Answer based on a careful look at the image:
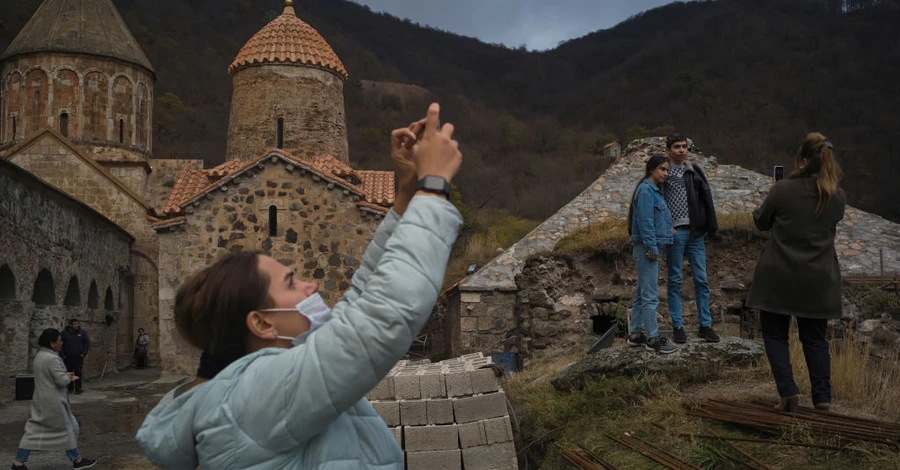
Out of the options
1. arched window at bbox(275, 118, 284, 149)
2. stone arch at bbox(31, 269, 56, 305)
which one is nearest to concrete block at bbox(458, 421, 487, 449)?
stone arch at bbox(31, 269, 56, 305)

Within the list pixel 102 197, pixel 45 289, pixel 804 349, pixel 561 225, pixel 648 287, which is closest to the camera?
pixel 804 349

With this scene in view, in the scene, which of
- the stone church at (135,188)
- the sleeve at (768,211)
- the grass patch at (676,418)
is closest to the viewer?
the grass patch at (676,418)

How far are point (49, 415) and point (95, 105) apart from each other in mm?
20347

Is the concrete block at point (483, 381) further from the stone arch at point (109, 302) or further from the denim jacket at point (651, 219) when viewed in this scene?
the stone arch at point (109, 302)

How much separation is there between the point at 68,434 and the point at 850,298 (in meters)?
9.16

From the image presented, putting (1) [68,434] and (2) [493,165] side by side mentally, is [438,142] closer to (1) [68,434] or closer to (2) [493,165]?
(1) [68,434]

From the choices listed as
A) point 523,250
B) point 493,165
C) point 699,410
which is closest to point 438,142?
point 699,410

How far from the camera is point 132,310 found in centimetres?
2334

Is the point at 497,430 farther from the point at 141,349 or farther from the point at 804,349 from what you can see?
the point at 141,349

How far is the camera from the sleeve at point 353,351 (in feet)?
5.36

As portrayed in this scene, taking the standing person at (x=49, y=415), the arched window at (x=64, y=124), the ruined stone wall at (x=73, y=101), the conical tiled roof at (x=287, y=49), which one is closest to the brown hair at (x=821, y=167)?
the standing person at (x=49, y=415)

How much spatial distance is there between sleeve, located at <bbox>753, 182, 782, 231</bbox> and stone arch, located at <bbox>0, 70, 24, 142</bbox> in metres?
25.2

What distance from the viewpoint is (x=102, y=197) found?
23766 mm

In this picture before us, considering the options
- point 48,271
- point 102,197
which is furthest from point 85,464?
point 102,197
